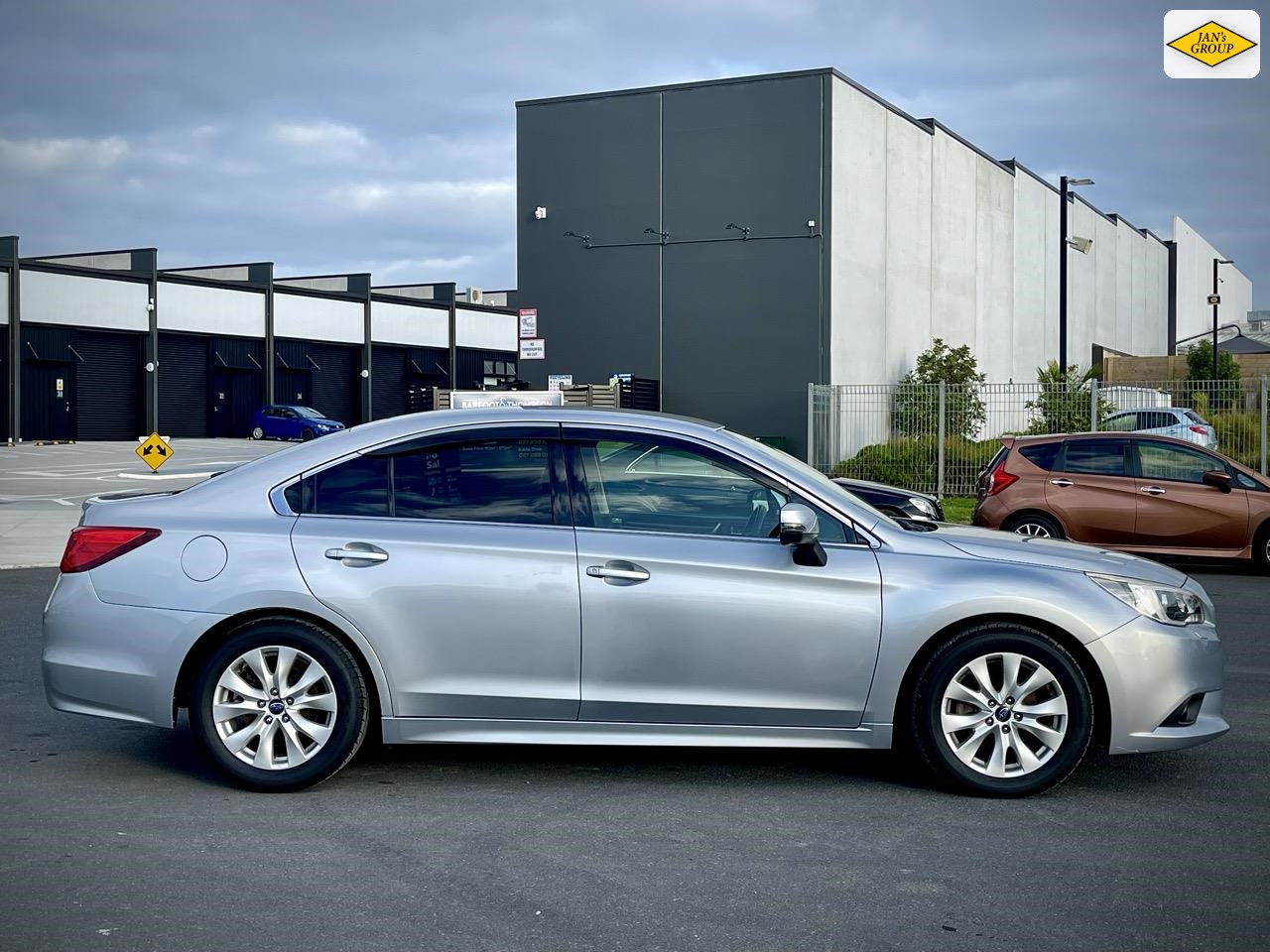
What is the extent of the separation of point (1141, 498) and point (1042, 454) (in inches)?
43.9

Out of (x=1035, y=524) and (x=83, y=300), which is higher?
(x=83, y=300)

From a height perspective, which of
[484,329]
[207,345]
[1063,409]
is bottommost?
[1063,409]

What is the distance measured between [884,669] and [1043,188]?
4989 centimetres

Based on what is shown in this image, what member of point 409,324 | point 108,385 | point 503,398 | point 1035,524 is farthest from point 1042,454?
point 409,324

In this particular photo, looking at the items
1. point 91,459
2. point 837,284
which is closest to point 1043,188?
point 837,284

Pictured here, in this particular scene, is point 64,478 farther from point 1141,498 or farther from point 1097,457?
point 1141,498

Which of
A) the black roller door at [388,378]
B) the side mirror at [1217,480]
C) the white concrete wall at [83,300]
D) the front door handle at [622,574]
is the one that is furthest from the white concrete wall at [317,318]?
the front door handle at [622,574]

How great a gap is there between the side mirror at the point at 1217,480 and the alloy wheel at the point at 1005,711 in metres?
9.84

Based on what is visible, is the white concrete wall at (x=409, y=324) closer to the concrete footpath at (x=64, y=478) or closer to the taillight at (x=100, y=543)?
the concrete footpath at (x=64, y=478)

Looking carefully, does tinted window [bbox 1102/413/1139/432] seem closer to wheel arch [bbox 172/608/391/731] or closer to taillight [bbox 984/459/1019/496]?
taillight [bbox 984/459/1019/496]

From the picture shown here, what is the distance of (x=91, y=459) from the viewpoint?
41344mm

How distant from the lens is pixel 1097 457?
1464 centimetres

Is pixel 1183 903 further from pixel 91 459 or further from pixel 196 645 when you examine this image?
pixel 91 459

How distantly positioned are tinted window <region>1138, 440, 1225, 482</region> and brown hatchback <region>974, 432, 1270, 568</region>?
1cm
